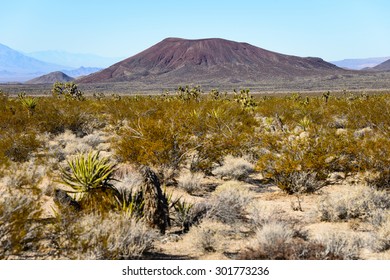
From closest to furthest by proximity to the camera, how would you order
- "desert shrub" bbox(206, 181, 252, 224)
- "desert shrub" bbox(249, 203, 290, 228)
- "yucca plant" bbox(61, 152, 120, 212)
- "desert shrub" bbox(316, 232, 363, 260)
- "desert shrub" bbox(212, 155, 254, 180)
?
1. "desert shrub" bbox(316, 232, 363, 260)
2. "yucca plant" bbox(61, 152, 120, 212)
3. "desert shrub" bbox(249, 203, 290, 228)
4. "desert shrub" bbox(206, 181, 252, 224)
5. "desert shrub" bbox(212, 155, 254, 180)

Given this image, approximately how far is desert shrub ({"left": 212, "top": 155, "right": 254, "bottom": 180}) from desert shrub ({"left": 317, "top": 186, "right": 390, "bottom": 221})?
3.91 m

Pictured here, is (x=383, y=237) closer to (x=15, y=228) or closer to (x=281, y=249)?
(x=281, y=249)

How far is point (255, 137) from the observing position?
14.3 m

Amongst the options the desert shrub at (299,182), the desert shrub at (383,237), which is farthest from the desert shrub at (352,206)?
the desert shrub at (299,182)

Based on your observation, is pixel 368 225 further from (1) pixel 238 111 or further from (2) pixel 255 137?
(1) pixel 238 111

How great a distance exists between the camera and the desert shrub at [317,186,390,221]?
8180mm

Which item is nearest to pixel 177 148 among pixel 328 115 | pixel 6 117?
pixel 6 117

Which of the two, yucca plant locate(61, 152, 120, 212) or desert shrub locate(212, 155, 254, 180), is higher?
yucca plant locate(61, 152, 120, 212)

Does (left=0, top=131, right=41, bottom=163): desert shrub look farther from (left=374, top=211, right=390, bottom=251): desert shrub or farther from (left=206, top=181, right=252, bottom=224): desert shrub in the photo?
(left=374, top=211, right=390, bottom=251): desert shrub

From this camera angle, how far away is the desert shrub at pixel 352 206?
26.8 feet

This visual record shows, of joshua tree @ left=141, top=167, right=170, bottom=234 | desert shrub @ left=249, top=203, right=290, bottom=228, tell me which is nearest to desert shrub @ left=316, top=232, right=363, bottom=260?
desert shrub @ left=249, top=203, right=290, bottom=228

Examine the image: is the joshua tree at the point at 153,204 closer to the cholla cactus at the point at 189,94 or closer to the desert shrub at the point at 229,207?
the desert shrub at the point at 229,207

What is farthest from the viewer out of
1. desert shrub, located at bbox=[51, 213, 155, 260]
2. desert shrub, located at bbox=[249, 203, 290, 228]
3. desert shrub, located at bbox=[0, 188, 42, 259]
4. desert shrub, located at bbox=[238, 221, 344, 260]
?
desert shrub, located at bbox=[249, 203, 290, 228]

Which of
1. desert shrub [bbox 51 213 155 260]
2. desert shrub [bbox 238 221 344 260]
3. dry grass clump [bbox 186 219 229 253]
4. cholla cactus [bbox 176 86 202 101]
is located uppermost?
cholla cactus [bbox 176 86 202 101]
